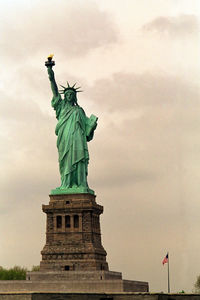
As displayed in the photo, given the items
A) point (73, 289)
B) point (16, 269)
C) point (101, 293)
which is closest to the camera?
point (101, 293)

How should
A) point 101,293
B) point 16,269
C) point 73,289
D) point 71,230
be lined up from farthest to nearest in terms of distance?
point 16,269 → point 71,230 → point 73,289 → point 101,293

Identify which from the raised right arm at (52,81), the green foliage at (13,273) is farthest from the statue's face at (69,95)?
the green foliage at (13,273)

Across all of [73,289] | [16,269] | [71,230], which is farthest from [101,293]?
[16,269]

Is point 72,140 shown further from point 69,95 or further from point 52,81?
point 52,81

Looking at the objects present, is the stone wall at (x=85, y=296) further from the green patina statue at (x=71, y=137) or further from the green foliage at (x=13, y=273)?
the green foliage at (x=13, y=273)

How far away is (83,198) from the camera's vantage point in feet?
191

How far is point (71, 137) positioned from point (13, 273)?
967 inches

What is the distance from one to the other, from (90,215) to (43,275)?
18.8ft

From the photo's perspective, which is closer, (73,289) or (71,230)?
(73,289)

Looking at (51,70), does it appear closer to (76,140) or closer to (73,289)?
(76,140)

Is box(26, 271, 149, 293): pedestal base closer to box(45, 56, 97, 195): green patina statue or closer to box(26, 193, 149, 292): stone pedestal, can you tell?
box(26, 193, 149, 292): stone pedestal

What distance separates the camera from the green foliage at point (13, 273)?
7819 centimetres

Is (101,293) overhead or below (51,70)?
below

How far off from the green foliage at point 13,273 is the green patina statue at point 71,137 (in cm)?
2161
